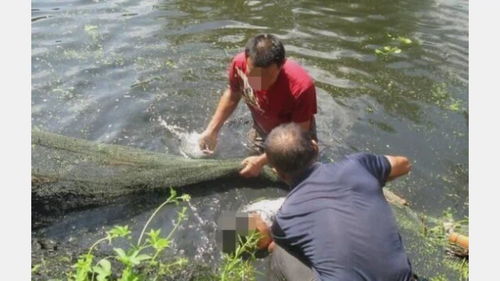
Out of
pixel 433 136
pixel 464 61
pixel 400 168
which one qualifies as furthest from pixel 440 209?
pixel 464 61

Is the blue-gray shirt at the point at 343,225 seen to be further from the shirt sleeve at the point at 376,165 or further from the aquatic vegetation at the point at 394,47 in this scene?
the aquatic vegetation at the point at 394,47

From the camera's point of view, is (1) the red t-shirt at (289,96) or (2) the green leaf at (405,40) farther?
(2) the green leaf at (405,40)

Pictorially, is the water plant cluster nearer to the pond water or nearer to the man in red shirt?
the pond water

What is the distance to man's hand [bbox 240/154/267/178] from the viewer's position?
420 centimetres

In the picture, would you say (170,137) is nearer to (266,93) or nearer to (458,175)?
(266,93)

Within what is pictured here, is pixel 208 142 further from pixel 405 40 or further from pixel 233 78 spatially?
pixel 405 40

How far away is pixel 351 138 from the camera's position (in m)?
5.87

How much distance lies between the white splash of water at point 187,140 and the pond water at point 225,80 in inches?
1.0

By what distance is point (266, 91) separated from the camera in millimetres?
4414

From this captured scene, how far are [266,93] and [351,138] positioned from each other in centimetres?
184

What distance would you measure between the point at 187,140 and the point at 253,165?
1677 millimetres

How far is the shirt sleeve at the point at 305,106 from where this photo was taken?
4297mm

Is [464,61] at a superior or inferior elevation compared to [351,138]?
superior

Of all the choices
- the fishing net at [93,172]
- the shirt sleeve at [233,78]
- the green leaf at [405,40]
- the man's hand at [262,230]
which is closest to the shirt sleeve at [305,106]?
the shirt sleeve at [233,78]
